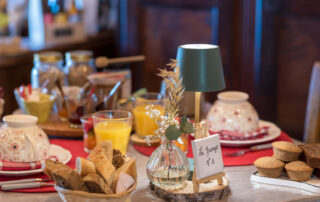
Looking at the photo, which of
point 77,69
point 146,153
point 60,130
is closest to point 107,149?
point 146,153

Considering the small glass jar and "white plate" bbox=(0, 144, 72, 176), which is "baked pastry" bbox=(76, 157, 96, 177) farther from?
the small glass jar

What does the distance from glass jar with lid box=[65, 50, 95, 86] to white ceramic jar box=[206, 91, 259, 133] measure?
0.76 meters

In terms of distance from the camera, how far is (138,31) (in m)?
4.11

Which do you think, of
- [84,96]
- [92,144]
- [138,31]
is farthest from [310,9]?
[92,144]

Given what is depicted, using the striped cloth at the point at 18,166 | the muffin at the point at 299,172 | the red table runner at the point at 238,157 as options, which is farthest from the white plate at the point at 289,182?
the striped cloth at the point at 18,166

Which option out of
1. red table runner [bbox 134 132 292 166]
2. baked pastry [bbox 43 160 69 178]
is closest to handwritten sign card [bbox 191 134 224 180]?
red table runner [bbox 134 132 292 166]

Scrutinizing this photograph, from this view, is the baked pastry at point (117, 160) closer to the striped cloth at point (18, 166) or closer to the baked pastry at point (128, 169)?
the baked pastry at point (128, 169)

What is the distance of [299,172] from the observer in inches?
60.7

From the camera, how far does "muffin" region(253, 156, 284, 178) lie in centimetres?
157

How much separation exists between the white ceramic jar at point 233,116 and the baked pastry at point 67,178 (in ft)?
2.43

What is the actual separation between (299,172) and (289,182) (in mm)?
42

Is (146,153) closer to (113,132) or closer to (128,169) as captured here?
(113,132)

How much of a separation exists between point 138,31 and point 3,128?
8.47 feet

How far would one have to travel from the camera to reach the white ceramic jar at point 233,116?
6.31ft
